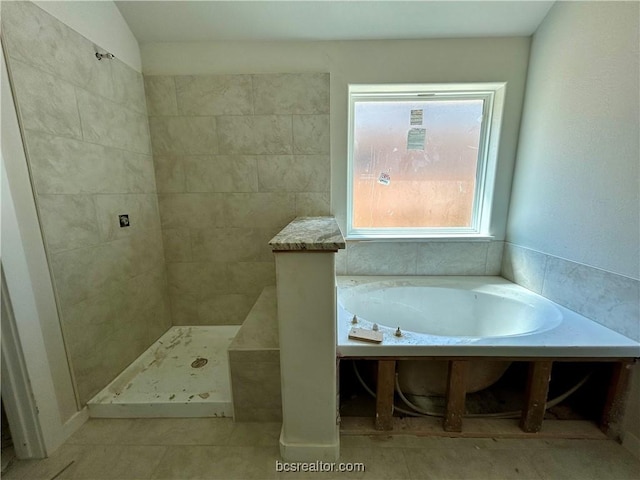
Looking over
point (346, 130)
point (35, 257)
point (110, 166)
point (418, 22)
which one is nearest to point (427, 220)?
point (346, 130)

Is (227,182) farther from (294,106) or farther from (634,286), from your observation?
(634,286)

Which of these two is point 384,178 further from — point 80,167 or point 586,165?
point 80,167

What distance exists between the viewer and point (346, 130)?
5.65 ft

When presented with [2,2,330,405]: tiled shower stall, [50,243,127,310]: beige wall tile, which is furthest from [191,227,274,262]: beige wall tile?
[50,243,127,310]: beige wall tile

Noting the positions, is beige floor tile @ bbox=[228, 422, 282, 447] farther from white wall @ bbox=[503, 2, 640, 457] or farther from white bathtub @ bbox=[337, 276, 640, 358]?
white wall @ bbox=[503, 2, 640, 457]

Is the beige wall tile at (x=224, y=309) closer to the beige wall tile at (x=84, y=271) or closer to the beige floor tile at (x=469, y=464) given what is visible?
Result: the beige wall tile at (x=84, y=271)

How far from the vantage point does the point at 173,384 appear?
1419 millimetres

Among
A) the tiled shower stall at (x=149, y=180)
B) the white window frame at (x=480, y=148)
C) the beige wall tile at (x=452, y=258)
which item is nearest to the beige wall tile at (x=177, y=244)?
the tiled shower stall at (x=149, y=180)

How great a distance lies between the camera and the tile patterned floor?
39.7 inches

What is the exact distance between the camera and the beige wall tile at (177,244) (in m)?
1.87

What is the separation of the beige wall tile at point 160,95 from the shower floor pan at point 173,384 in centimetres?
162

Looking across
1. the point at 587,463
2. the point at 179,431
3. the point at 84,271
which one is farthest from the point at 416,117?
the point at 179,431

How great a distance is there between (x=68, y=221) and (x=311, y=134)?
55.4 inches

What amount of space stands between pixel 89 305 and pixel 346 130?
5.91ft
